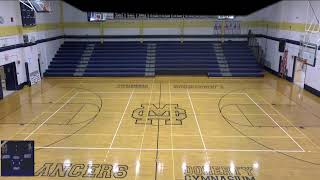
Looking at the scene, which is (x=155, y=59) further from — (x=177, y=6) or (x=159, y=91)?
(x=177, y=6)

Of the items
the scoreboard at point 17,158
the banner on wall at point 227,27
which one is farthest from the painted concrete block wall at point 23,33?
the banner on wall at point 227,27

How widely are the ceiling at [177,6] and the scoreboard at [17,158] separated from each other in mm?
5922

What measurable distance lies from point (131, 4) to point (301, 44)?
17.9 meters

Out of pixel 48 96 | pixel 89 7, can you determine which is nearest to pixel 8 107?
pixel 48 96

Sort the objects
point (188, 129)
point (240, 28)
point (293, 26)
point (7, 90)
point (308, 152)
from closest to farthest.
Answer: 1. point (308, 152)
2. point (188, 129)
3. point (7, 90)
4. point (293, 26)
5. point (240, 28)

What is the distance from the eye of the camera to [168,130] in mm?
10789

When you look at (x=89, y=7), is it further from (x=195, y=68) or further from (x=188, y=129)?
(x=195, y=68)

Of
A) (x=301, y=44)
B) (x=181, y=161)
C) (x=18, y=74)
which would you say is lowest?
(x=181, y=161)

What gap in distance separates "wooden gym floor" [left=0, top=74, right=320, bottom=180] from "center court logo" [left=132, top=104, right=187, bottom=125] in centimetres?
4

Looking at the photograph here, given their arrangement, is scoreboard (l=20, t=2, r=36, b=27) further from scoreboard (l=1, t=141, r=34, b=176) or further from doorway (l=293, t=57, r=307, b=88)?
doorway (l=293, t=57, r=307, b=88)

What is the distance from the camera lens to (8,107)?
13531 mm

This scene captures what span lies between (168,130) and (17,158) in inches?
209

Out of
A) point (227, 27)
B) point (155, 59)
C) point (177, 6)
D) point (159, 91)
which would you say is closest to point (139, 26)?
point (155, 59)

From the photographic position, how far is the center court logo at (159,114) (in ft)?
38.4
